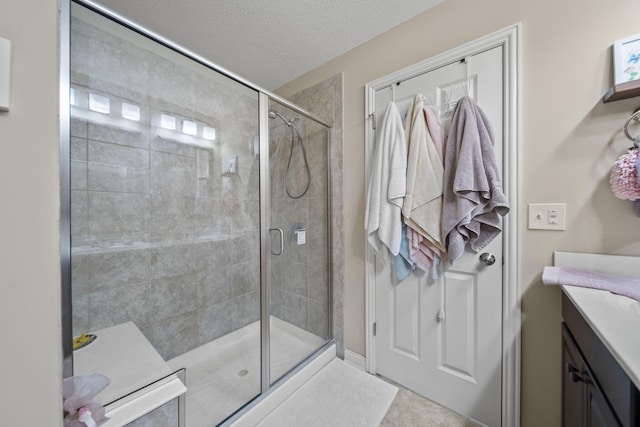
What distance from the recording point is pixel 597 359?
0.65 m

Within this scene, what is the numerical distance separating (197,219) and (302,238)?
2.59ft

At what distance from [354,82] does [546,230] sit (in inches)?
56.0

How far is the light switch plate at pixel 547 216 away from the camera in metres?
1.02

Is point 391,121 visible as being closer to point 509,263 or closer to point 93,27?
point 509,263

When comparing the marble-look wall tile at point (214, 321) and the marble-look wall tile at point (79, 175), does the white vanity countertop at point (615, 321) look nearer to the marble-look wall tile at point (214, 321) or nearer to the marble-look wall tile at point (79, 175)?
the marble-look wall tile at point (214, 321)

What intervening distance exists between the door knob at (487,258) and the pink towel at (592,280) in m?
0.19

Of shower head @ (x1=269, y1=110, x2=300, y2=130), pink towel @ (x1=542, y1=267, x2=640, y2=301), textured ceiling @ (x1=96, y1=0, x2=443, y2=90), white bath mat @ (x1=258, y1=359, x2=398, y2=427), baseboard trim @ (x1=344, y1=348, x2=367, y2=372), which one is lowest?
white bath mat @ (x1=258, y1=359, x2=398, y2=427)

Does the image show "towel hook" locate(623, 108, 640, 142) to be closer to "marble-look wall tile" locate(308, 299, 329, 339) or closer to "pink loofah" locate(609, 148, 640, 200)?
"pink loofah" locate(609, 148, 640, 200)

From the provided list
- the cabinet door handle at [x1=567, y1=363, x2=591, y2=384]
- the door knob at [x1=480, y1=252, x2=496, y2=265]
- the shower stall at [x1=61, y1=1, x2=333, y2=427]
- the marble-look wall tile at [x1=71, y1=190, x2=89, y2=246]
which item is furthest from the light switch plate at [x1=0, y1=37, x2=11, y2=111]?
the door knob at [x1=480, y1=252, x2=496, y2=265]

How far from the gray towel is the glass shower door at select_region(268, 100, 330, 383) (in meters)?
0.90

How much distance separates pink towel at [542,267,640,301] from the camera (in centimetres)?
79

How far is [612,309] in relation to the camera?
709 millimetres

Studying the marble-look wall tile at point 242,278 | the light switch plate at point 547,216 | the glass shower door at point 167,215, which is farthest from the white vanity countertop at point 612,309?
the marble-look wall tile at point 242,278

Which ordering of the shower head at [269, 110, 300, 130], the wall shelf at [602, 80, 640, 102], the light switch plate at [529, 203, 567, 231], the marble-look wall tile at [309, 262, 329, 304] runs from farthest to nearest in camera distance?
the marble-look wall tile at [309, 262, 329, 304] < the shower head at [269, 110, 300, 130] < the light switch plate at [529, 203, 567, 231] < the wall shelf at [602, 80, 640, 102]
